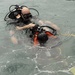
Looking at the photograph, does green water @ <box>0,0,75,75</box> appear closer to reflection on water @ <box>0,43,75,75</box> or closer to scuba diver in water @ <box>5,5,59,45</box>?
reflection on water @ <box>0,43,75,75</box>

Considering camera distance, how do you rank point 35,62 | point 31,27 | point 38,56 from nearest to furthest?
point 35,62
point 38,56
point 31,27

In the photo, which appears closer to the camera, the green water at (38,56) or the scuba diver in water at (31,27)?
the green water at (38,56)

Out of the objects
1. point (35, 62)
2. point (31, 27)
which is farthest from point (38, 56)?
point (31, 27)

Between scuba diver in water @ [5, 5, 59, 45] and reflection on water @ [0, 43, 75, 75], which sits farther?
scuba diver in water @ [5, 5, 59, 45]

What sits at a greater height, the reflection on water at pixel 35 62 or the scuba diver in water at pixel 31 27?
the scuba diver in water at pixel 31 27

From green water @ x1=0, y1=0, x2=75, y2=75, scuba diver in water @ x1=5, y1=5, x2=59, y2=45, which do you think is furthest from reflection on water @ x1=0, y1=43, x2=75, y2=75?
scuba diver in water @ x1=5, y1=5, x2=59, y2=45

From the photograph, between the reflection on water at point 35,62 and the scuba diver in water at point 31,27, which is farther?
the scuba diver in water at point 31,27

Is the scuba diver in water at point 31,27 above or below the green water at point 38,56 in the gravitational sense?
above

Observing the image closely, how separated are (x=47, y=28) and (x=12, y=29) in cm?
182

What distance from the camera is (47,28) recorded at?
10539 millimetres

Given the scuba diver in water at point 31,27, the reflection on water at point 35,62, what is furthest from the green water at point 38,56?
the scuba diver in water at point 31,27

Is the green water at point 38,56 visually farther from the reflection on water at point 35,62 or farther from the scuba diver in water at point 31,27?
the scuba diver in water at point 31,27

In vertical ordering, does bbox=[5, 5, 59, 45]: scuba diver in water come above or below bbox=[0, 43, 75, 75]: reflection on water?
above

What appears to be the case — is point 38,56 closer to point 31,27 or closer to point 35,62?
point 35,62
